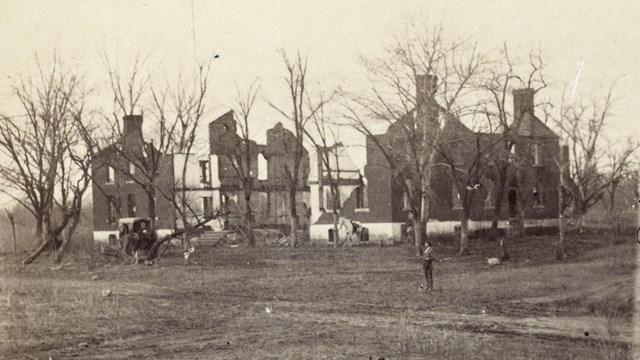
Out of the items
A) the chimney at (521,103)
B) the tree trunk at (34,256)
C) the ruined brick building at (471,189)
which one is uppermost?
the chimney at (521,103)

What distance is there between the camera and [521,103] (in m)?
22.9

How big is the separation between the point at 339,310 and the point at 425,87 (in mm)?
10789

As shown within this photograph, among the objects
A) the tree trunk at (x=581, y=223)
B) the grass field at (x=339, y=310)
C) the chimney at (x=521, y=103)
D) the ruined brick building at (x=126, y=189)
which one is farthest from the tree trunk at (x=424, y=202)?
the ruined brick building at (x=126, y=189)

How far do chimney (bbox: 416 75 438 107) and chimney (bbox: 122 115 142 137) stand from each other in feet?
43.8

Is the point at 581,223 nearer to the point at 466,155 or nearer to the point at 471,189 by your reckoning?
the point at 471,189

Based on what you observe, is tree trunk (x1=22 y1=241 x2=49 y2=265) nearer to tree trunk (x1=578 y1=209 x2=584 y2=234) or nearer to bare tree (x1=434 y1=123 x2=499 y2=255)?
bare tree (x1=434 y1=123 x2=499 y2=255)

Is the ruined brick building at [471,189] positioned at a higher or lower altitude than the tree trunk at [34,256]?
higher

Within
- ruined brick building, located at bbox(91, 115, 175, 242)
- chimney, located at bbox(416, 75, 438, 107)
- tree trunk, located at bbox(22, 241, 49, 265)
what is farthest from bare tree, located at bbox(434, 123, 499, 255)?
tree trunk, located at bbox(22, 241, 49, 265)

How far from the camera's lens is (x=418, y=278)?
1998 cm

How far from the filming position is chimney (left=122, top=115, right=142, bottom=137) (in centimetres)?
3086

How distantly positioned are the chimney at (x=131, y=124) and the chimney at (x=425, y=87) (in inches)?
526

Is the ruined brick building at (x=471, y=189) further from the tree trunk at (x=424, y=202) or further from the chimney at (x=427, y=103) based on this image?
the tree trunk at (x=424, y=202)

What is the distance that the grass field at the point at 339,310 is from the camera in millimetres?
11227

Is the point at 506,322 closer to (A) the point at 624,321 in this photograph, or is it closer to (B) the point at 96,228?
(A) the point at 624,321
